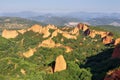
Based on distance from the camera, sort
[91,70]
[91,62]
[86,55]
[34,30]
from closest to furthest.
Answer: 1. [91,70]
2. [91,62]
3. [86,55]
4. [34,30]

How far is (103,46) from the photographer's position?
172 metres

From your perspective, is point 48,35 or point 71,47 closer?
point 71,47

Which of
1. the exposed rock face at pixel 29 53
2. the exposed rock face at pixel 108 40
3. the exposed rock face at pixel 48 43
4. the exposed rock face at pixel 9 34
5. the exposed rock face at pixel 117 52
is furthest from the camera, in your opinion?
the exposed rock face at pixel 9 34

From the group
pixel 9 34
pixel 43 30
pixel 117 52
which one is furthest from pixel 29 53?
pixel 9 34

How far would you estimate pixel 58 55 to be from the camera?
477ft

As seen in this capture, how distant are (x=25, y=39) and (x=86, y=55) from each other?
41.0 meters

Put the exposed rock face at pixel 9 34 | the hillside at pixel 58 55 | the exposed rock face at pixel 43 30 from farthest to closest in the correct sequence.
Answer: the exposed rock face at pixel 9 34 → the exposed rock face at pixel 43 30 → the hillside at pixel 58 55

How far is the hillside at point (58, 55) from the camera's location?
116 metres

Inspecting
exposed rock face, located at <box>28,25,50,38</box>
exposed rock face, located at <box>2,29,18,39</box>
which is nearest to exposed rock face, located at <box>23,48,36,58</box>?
exposed rock face, located at <box>28,25,50,38</box>

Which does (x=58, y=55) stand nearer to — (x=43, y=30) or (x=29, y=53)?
(x=29, y=53)

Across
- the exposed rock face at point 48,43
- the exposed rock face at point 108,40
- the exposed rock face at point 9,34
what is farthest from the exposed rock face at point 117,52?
the exposed rock face at point 9,34

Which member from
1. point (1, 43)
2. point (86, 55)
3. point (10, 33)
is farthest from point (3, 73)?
point (10, 33)

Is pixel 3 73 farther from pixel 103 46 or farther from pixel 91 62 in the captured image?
pixel 103 46

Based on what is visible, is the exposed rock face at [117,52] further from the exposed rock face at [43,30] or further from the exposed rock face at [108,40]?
the exposed rock face at [43,30]
